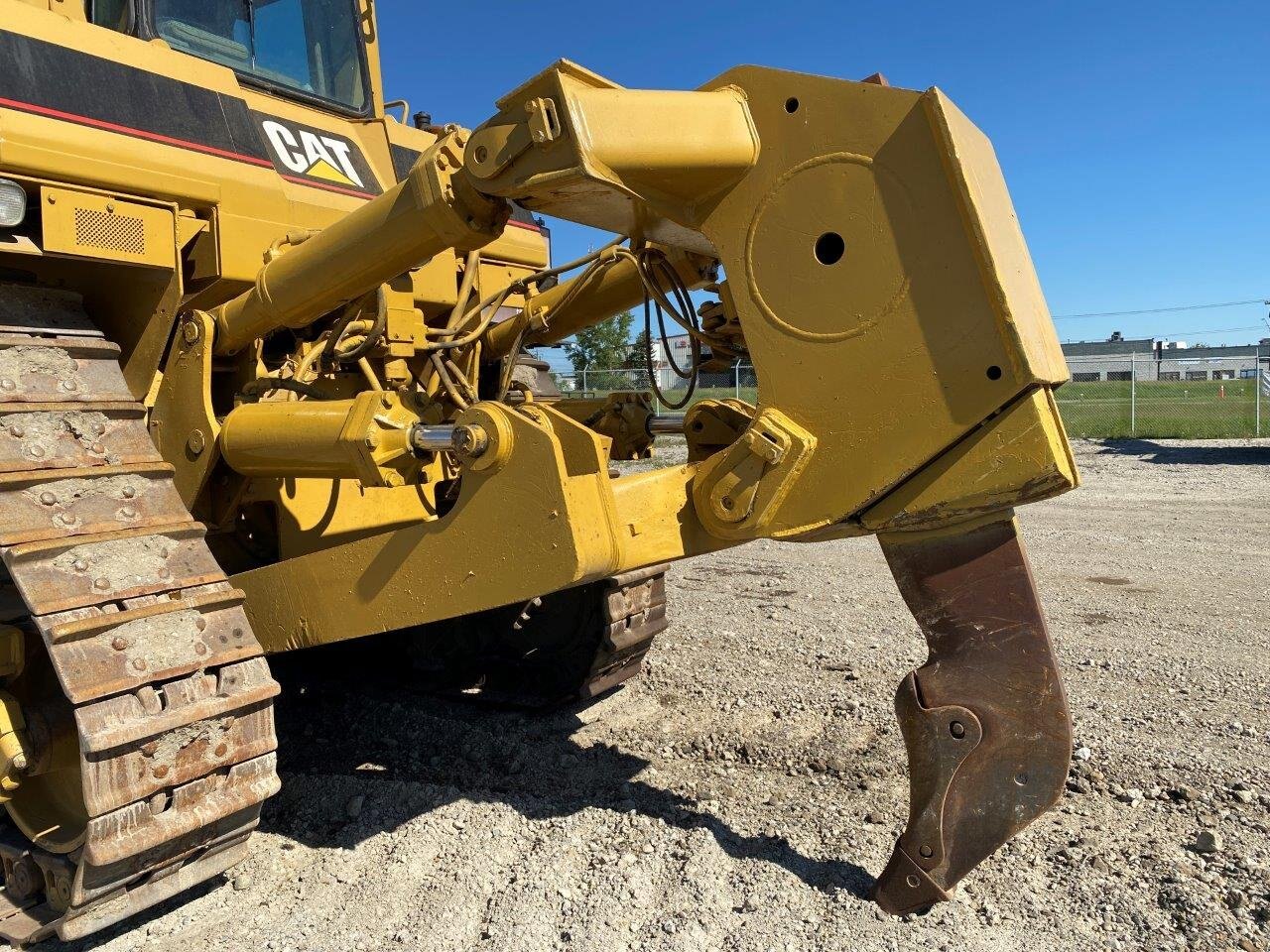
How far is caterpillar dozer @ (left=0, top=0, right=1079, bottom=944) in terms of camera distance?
2.39m

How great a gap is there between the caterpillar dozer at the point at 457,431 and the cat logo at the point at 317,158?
374mm

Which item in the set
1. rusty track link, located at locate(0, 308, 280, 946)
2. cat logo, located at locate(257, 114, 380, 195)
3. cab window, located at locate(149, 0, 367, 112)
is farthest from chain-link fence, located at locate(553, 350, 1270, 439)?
rusty track link, located at locate(0, 308, 280, 946)

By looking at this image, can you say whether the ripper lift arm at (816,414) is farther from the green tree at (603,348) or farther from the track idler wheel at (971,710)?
the green tree at (603,348)

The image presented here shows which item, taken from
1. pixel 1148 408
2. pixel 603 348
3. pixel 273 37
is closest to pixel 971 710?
pixel 273 37

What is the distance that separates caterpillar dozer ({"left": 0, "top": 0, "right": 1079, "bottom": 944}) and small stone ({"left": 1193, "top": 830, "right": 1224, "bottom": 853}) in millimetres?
850

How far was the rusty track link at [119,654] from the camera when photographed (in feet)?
7.95

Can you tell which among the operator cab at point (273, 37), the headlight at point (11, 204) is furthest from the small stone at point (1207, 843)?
the operator cab at point (273, 37)

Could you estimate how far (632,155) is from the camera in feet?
8.11

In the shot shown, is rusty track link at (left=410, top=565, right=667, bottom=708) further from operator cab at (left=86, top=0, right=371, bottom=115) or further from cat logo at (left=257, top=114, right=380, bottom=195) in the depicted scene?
operator cab at (left=86, top=0, right=371, bottom=115)

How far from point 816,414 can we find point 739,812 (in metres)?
1.50

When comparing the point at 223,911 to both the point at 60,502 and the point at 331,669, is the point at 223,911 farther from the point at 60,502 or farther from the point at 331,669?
the point at 331,669

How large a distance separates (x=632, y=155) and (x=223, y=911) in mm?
2362

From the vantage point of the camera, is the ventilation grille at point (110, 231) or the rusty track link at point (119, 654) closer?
the rusty track link at point (119, 654)

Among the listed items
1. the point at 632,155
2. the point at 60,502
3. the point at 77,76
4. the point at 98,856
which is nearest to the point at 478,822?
the point at 98,856
